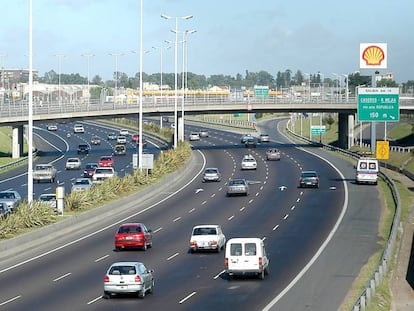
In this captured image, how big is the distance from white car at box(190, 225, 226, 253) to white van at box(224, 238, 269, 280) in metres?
7.59

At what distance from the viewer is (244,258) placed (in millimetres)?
37438

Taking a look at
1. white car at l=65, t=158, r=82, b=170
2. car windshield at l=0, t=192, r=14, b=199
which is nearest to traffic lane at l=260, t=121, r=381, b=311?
car windshield at l=0, t=192, r=14, b=199

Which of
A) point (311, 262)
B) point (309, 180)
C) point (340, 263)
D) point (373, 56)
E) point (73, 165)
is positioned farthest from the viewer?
point (73, 165)

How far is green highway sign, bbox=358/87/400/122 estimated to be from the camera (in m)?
82.8

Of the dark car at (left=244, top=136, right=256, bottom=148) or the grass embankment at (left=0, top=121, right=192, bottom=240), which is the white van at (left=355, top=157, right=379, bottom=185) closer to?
the grass embankment at (left=0, top=121, right=192, bottom=240)

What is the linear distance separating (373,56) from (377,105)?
10266mm

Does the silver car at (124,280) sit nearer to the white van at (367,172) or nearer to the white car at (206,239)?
the white car at (206,239)

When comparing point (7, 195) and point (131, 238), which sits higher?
point (7, 195)

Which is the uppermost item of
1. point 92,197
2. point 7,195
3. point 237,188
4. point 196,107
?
point 196,107

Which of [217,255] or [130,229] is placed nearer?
[217,255]

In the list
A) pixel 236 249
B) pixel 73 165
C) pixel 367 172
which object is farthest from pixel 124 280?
Answer: pixel 73 165

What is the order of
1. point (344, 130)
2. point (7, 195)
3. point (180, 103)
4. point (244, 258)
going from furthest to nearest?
point (344, 130) < point (180, 103) < point (7, 195) < point (244, 258)

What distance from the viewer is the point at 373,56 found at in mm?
92125

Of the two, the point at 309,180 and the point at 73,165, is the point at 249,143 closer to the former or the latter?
the point at 73,165
